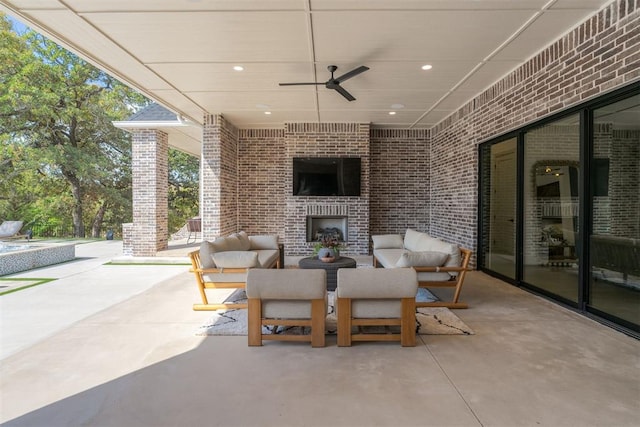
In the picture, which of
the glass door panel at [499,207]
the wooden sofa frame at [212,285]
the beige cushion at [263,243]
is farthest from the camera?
the beige cushion at [263,243]

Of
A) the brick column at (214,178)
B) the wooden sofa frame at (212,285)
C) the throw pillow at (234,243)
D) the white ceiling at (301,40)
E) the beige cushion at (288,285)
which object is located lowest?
the wooden sofa frame at (212,285)

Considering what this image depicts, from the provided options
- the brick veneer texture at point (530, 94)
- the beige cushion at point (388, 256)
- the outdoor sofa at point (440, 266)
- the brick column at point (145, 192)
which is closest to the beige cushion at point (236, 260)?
the outdoor sofa at point (440, 266)

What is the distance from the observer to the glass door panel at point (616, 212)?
10.3 ft

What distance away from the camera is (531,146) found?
4.65 m

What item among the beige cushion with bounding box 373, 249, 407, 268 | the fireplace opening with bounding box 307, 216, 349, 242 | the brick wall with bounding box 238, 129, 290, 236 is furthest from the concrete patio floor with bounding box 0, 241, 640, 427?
the brick wall with bounding box 238, 129, 290, 236

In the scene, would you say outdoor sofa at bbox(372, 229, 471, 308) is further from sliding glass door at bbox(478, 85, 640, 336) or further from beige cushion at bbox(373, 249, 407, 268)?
sliding glass door at bbox(478, 85, 640, 336)

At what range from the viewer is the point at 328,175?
755cm

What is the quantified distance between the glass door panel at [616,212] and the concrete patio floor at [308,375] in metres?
0.36

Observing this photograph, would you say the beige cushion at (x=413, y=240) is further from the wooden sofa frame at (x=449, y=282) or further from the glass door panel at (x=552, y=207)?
the glass door panel at (x=552, y=207)

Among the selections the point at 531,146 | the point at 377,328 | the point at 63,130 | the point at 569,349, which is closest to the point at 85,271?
the point at 377,328

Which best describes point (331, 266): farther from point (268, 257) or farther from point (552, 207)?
point (552, 207)

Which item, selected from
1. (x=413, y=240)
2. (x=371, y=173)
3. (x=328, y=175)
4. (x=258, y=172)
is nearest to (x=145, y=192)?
(x=258, y=172)

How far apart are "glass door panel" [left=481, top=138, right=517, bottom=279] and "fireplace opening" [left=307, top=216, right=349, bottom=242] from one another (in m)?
3.04

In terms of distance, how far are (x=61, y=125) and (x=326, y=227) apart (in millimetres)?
12451
